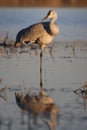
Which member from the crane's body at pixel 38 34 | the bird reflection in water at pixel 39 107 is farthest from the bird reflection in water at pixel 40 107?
the crane's body at pixel 38 34

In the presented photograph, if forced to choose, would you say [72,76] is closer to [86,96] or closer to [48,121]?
[86,96]

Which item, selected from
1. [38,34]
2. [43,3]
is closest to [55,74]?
[38,34]

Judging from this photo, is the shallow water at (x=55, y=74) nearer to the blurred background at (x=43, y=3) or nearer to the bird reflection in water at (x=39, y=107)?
the bird reflection in water at (x=39, y=107)

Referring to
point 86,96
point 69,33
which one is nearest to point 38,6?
point 69,33

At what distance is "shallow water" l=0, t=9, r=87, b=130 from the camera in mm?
5355

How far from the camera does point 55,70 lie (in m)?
6.96

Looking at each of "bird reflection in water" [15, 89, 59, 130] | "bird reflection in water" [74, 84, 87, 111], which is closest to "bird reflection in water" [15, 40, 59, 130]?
"bird reflection in water" [15, 89, 59, 130]

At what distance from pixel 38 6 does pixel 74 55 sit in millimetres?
3161

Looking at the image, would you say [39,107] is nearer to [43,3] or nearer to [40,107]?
[40,107]

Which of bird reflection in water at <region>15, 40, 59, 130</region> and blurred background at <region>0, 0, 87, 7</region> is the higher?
blurred background at <region>0, 0, 87, 7</region>

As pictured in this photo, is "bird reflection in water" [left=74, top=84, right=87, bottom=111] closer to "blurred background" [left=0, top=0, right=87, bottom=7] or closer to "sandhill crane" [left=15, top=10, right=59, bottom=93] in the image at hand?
"sandhill crane" [left=15, top=10, right=59, bottom=93]

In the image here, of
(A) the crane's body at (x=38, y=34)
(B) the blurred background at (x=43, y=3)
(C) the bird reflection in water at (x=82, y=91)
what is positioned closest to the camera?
(C) the bird reflection in water at (x=82, y=91)

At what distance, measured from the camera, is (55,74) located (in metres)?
6.82

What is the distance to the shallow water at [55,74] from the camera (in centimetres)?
536
